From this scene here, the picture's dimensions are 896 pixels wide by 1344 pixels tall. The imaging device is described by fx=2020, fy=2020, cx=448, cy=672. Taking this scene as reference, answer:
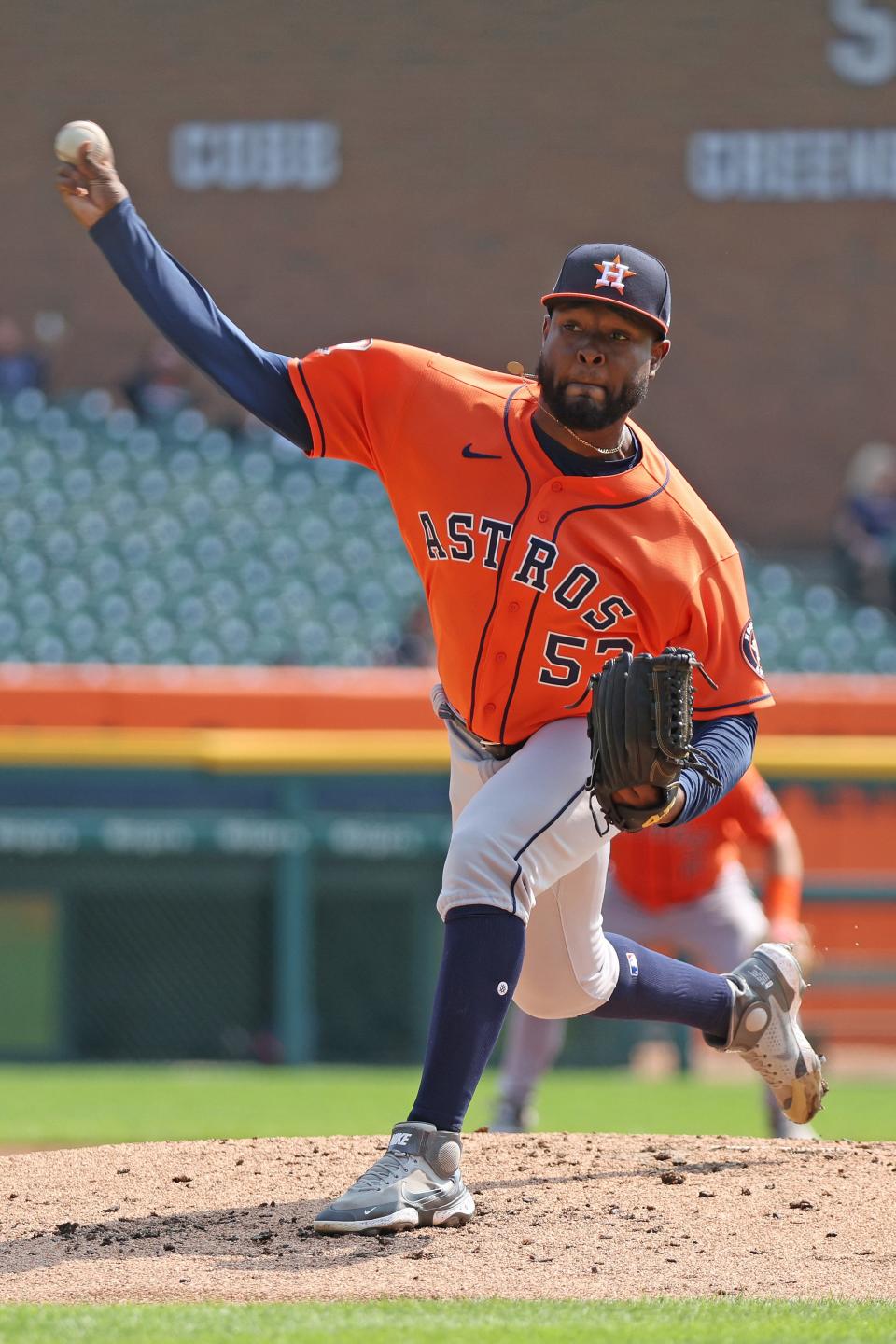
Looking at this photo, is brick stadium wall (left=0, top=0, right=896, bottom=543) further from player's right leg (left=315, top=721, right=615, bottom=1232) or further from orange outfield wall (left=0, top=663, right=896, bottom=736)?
player's right leg (left=315, top=721, right=615, bottom=1232)

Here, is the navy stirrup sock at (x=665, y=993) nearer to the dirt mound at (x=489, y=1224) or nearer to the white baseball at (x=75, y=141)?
the dirt mound at (x=489, y=1224)

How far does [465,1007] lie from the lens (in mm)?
3400

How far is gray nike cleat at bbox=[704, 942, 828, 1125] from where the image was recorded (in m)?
4.05

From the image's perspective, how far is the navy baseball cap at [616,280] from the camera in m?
3.52

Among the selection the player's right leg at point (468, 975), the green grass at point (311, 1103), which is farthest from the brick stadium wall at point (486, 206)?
the player's right leg at point (468, 975)

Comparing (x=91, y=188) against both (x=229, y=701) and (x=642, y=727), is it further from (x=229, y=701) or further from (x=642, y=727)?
(x=229, y=701)

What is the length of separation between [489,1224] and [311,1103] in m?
3.89

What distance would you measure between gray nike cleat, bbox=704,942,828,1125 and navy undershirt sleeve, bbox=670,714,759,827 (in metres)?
0.61

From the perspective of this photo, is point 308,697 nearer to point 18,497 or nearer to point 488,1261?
point 18,497

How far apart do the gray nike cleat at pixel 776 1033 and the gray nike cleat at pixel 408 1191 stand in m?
0.83

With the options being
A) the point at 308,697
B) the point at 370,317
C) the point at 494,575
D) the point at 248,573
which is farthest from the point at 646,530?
the point at 370,317

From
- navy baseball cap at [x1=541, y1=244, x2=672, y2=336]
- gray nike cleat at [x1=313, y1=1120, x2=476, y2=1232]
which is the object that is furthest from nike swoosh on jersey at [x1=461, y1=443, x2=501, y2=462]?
gray nike cleat at [x1=313, y1=1120, x2=476, y2=1232]

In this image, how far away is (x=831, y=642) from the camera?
1217 cm

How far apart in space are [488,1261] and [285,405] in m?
1.54
